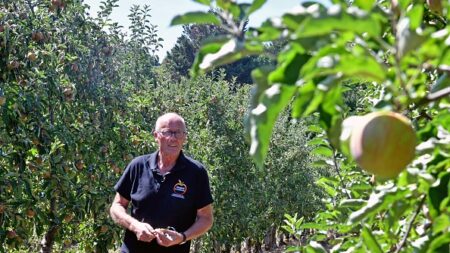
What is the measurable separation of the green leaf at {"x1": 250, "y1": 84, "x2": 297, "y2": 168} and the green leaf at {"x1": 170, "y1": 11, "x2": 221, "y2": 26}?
0.57ft

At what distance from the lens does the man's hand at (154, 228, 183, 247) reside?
2.84m

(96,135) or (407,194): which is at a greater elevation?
(407,194)

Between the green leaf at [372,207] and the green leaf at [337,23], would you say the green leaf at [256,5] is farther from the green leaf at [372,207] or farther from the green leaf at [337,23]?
the green leaf at [372,207]

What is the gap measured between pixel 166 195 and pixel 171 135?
0.30 metres

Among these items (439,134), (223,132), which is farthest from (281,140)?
(439,134)

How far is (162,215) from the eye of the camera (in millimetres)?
3018

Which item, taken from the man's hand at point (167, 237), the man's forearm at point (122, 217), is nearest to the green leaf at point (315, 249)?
the man's hand at point (167, 237)

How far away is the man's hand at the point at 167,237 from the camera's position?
2.84m

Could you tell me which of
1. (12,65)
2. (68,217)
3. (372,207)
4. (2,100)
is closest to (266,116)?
(372,207)

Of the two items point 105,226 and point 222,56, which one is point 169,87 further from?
point 222,56

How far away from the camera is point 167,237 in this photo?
2857 mm

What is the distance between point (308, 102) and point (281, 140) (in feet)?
34.3

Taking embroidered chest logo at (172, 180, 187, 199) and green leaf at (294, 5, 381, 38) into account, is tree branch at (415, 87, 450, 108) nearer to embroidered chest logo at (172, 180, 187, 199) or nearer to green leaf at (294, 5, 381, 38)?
green leaf at (294, 5, 381, 38)

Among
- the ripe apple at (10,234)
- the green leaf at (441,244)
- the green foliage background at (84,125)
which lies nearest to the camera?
the green leaf at (441,244)
